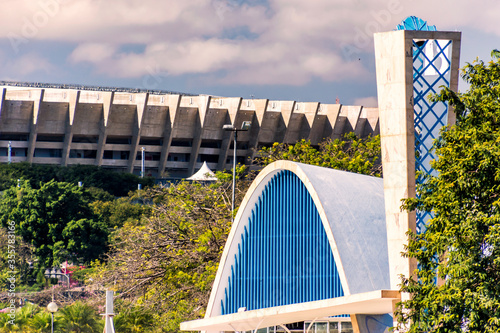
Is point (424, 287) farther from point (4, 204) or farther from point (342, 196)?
point (4, 204)

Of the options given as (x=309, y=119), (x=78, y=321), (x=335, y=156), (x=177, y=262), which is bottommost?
(x=78, y=321)

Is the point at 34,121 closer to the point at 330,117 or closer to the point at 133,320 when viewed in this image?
the point at 330,117

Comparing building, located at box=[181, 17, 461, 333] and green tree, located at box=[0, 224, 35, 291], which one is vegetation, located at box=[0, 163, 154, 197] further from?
building, located at box=[181, 17, 461, 333]

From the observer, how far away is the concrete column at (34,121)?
7164cm

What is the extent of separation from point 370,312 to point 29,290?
33.0 metres

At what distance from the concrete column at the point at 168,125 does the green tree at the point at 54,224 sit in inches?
936

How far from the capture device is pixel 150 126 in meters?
77.2

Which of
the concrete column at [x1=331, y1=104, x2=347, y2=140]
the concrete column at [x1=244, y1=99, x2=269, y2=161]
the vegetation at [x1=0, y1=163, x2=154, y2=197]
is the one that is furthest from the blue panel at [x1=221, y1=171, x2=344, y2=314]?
the concrete column at [x1=331, y1=104, x2=347, y2=140]

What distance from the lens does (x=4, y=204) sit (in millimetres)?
53188

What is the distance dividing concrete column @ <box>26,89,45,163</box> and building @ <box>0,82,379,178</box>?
88 mm

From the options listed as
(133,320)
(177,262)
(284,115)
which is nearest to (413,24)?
(177,262)

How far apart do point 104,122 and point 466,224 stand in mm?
65223

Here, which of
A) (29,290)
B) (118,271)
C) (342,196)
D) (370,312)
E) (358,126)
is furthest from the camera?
(358,126)

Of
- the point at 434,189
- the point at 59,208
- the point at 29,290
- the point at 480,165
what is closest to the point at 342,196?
the point at 434,189
